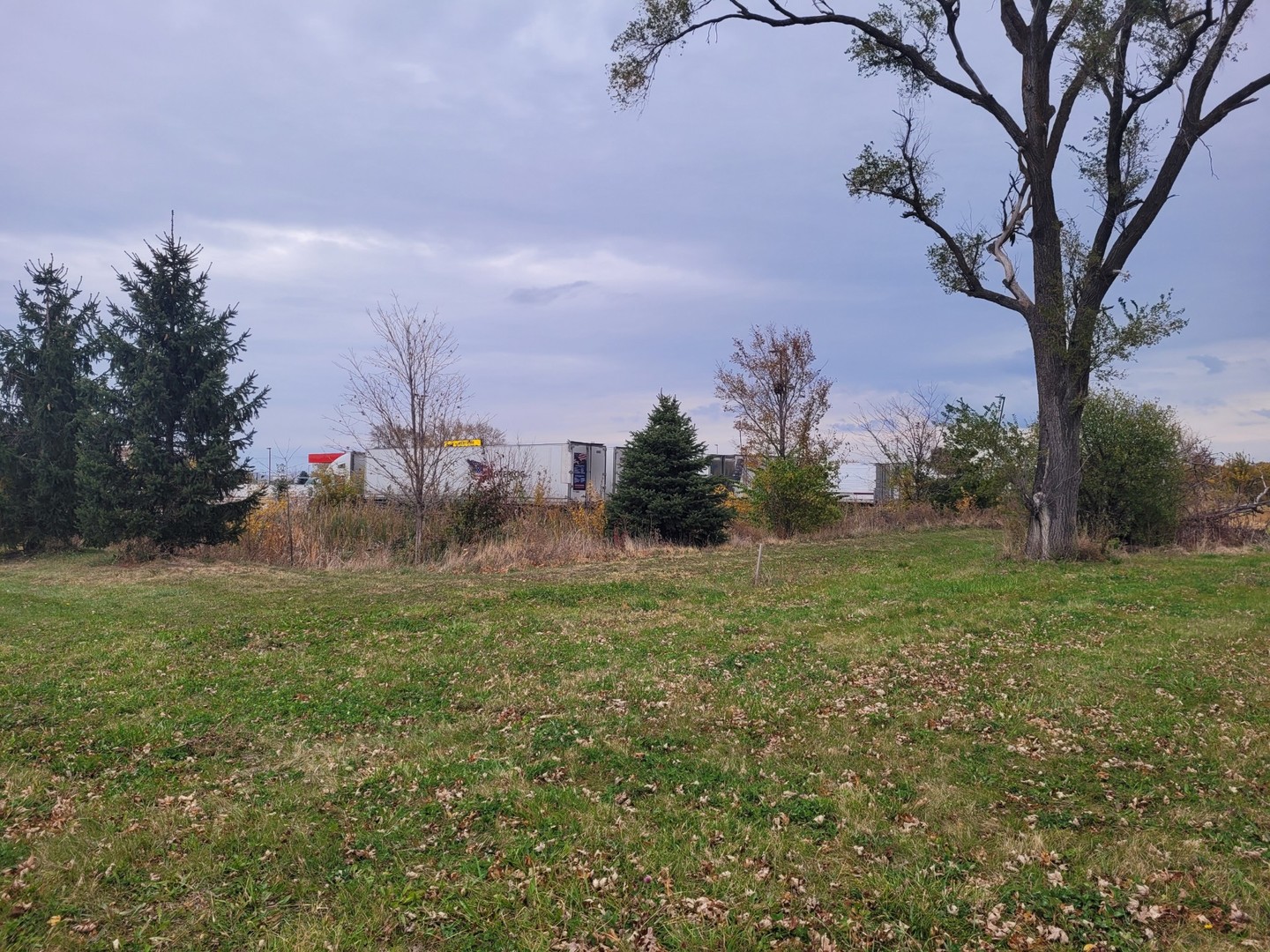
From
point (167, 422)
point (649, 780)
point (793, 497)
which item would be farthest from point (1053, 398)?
point (167, 422)

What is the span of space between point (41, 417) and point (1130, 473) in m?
31.3

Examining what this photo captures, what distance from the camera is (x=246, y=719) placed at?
789 cm

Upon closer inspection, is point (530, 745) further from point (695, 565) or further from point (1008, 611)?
point (695, 565)

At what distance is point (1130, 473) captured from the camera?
20.4 meters

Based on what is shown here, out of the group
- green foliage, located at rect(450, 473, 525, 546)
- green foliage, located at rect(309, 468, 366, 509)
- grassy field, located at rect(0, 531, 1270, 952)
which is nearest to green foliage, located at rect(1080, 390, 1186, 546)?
grassy field, located at rect(0, 531, 1270, 952)

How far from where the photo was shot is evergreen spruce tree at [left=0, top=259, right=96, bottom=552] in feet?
79.6

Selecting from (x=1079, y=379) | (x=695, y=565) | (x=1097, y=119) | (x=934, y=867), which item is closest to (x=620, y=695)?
(x=934, y=867)

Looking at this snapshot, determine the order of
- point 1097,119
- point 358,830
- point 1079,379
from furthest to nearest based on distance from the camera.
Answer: point 1097,119
point 1079,379
point 358,830

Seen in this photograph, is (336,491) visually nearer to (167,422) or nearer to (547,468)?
(167,422)

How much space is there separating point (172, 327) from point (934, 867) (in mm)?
23039

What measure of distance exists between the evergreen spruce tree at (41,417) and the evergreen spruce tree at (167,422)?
4.16m

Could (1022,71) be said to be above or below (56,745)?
above

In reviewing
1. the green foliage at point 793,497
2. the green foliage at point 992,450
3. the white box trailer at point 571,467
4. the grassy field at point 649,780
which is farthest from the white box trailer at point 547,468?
the grassy field at point 649,780

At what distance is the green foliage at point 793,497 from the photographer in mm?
28828
